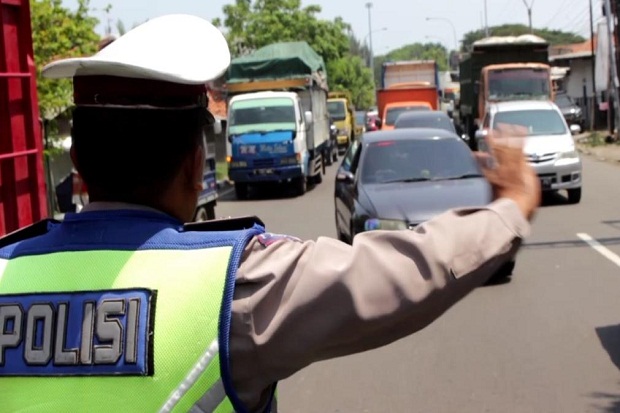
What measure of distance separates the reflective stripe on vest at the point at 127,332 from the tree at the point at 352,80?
5876 centimetres

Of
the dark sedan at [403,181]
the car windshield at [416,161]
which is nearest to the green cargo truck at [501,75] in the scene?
the dark sedan at [403,181]

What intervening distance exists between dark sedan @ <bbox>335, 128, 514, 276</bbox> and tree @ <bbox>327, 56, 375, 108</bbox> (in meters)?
48.5

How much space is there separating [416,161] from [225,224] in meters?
9.59

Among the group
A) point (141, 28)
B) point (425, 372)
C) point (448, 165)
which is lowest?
point (425, 372)

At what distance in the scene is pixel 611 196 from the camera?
1886 cm

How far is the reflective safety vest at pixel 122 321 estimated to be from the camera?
1.68 m

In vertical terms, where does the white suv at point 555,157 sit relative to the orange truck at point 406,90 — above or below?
below

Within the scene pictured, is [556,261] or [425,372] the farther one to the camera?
[556,261]

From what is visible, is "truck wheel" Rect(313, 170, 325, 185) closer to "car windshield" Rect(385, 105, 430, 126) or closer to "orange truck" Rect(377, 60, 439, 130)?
"orange truck" Rect(377, 60, 439, 130)

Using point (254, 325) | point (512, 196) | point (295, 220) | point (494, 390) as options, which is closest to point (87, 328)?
point (254, 325)

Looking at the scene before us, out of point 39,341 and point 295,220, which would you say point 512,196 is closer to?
point 39,341

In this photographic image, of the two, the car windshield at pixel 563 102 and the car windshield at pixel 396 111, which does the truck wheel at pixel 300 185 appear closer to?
the car windshield at pixel 396 111

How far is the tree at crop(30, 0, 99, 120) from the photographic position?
15198 millimetres

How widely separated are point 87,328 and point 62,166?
18.1m
